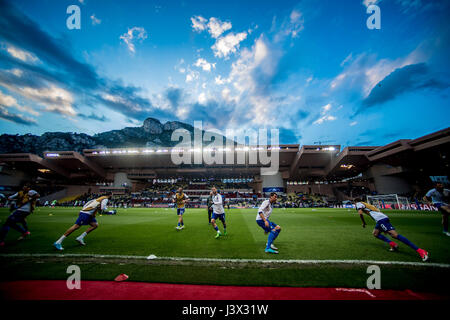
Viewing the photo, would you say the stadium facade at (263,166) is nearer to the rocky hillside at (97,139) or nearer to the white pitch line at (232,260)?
the white pitch line at (232,260)

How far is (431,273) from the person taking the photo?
339 centimetres

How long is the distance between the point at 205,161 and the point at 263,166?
55.7 feet

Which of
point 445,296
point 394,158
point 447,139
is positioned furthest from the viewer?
point 394,158

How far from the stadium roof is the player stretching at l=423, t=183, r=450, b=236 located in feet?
107

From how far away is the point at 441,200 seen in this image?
6.83 m

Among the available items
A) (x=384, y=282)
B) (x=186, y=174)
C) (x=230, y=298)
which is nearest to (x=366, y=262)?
(x=384, y=282)

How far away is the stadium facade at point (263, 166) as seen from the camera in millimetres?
33938

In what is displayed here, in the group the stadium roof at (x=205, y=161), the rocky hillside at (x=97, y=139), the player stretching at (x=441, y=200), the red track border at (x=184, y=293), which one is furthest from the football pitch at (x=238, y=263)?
the rocky hillside at (x=97, y=139)

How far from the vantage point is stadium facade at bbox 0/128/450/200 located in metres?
33.9

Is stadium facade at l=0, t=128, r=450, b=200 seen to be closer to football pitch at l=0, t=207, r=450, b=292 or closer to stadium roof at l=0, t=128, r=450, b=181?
stadium roof at l=0, t=128, r=450, b=181

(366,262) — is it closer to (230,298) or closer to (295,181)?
(230,298)

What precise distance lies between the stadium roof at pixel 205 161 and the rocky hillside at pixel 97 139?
73.2 m

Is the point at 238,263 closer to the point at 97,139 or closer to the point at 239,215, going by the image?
the point at 239,215
